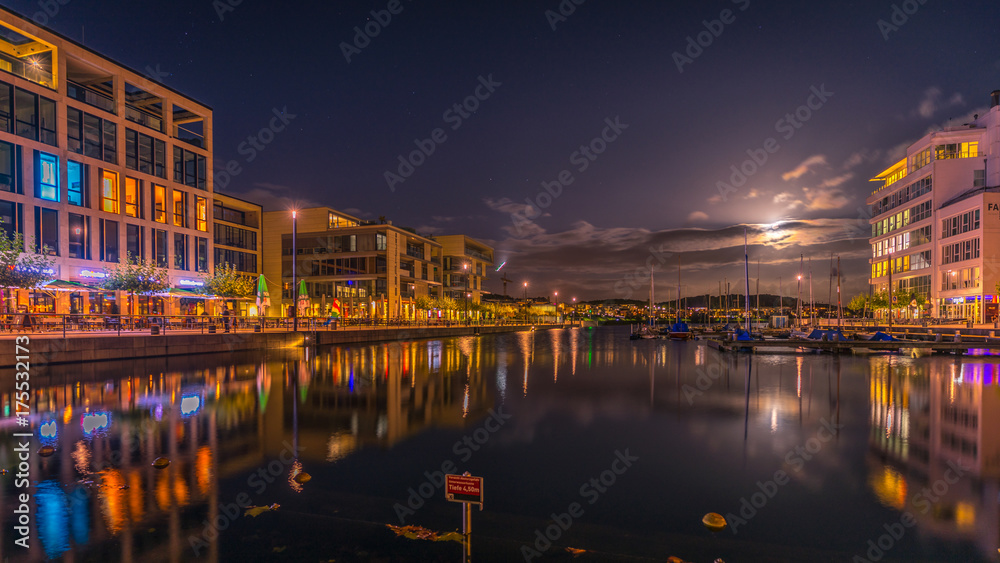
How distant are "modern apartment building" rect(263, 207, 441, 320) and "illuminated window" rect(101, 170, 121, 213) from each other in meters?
27.9

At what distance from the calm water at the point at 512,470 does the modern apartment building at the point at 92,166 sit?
2579 centimetres

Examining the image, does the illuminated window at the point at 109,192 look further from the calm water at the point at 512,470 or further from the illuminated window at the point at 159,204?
the calm water at the point at 512,470

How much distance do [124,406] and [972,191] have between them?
7645 centimetres

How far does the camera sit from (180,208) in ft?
155

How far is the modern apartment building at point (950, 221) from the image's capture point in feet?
168

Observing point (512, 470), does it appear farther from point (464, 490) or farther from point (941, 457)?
point (941, 457)

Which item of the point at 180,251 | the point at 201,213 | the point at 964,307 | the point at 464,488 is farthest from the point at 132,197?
the point at 964,307

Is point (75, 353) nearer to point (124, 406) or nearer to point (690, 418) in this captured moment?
point (124, 406)

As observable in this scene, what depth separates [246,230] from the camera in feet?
216

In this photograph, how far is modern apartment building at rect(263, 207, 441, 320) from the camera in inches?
2724

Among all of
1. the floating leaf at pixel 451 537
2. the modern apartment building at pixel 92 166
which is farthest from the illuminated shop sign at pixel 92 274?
the floating leaf at pixel 451 537

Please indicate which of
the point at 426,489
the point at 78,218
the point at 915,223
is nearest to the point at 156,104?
the point at 78,218

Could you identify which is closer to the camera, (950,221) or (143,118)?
(143,118)

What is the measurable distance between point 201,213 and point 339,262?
2309 centimetres
